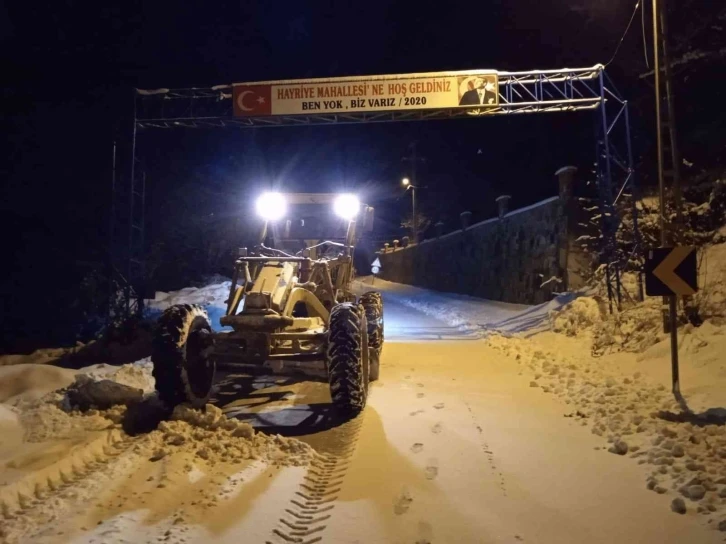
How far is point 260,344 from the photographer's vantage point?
22.7 ft

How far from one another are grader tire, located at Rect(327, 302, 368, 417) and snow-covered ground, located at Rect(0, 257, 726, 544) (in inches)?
9.3

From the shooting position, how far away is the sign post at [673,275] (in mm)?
6434

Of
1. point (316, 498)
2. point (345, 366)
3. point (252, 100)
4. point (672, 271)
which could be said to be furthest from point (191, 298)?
point (316, 498)

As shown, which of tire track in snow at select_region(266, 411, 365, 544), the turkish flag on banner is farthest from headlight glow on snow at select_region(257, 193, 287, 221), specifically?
tire track in snow at select_region(266, 411, 365, 544)

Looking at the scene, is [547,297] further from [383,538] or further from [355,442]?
[383,538]

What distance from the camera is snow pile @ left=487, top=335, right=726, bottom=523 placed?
13.4ft

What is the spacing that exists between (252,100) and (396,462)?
11.4 meters

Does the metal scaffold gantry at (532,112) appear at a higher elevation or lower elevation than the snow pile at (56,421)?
higher

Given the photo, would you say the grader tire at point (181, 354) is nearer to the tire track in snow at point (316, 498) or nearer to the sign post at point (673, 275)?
the tire track in snow at point (316, 498)

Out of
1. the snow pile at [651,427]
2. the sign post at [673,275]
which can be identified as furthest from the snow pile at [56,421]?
the sign post at [673,275]

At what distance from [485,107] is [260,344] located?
30.7 ft

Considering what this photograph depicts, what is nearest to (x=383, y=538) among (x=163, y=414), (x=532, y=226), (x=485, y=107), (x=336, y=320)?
(x=336, y=320)

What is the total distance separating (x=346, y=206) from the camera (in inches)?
402

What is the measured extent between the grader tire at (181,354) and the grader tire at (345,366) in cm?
172
